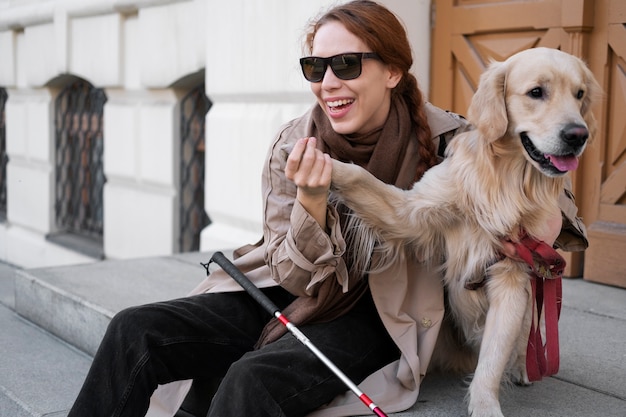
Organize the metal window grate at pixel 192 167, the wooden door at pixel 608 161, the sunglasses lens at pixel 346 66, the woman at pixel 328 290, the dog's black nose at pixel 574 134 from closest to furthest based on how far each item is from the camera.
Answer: the dog's black nose at pixel 574 134 < the woman at pixel 328 290 < the sunglasses lens at pixel 346 66 < the wooden door at pixel 608 161 < the metal window grate at pixel 192 167

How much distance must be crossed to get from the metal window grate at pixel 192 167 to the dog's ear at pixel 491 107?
A: 4.39 metres

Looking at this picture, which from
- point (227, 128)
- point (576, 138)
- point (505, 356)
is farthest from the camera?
point (227, 128)

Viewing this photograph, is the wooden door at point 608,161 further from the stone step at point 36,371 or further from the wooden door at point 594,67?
the stone step at point 36,371

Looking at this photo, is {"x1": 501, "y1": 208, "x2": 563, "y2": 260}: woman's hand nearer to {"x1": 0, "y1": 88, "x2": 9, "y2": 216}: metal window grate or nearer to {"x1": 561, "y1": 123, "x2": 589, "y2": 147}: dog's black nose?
{"x1": 561, "y1": 123, "x2": 589, "y2": 147}: dog's black nose

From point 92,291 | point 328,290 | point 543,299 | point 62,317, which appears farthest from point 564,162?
point 62,317

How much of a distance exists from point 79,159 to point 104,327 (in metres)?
4.91

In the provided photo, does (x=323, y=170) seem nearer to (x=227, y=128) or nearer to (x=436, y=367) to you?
(x=436, y=367)

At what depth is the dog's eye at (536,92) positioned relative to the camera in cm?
Answer: 247

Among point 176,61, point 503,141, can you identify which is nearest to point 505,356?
point 503,141

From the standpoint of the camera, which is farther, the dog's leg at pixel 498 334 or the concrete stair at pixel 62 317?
the concrete stair at pixel 62 317

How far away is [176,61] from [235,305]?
4.01m

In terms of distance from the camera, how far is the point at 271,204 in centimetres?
283

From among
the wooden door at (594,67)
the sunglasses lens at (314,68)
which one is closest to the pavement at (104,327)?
the wooden door at (594,67)

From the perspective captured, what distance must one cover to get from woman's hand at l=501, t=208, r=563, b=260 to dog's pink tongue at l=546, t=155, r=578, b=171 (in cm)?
27
